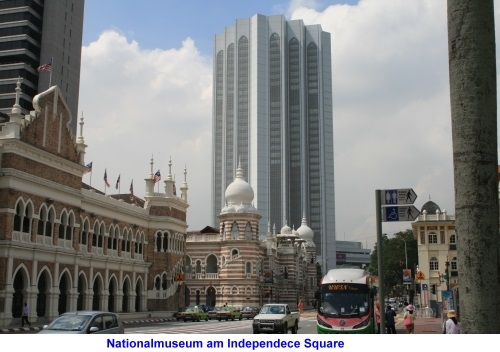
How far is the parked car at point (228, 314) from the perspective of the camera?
50438 millimetres

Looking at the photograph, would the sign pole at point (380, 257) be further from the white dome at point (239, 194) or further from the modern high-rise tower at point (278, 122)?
the modern high-rise tower at point (278, 122)

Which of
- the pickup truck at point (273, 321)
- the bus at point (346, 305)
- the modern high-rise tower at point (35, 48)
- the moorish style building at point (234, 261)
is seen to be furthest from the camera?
the modern high-rise tower at point (35, 48)

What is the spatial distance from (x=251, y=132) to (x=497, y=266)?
140 metres

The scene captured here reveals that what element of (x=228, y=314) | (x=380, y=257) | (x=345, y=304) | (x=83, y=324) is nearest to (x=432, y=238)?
(x=228, y=314)

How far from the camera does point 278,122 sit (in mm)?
146875

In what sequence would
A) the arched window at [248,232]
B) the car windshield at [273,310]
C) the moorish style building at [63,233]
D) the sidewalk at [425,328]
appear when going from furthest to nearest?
the arched window at [248,232] → the moorish style building at [63,233] → the sidewalk at [425,328] → the car windshield at [273,310]

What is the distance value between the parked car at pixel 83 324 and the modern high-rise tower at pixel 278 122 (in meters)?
124

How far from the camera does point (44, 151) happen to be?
3781cm

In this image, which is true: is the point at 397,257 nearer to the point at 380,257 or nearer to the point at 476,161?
the point at 380,257

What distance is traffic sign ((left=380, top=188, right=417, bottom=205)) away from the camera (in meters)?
10.7

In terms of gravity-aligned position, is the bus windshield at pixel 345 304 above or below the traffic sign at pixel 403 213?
below

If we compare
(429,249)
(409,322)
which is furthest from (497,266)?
(429,249)

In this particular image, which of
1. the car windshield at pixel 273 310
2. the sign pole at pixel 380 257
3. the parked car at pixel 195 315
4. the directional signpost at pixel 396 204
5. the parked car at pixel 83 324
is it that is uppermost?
the directional signpost at pixel 396 204

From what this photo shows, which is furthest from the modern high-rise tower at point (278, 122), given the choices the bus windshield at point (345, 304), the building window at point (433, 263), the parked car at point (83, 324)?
the parked car at point (83, 324)
